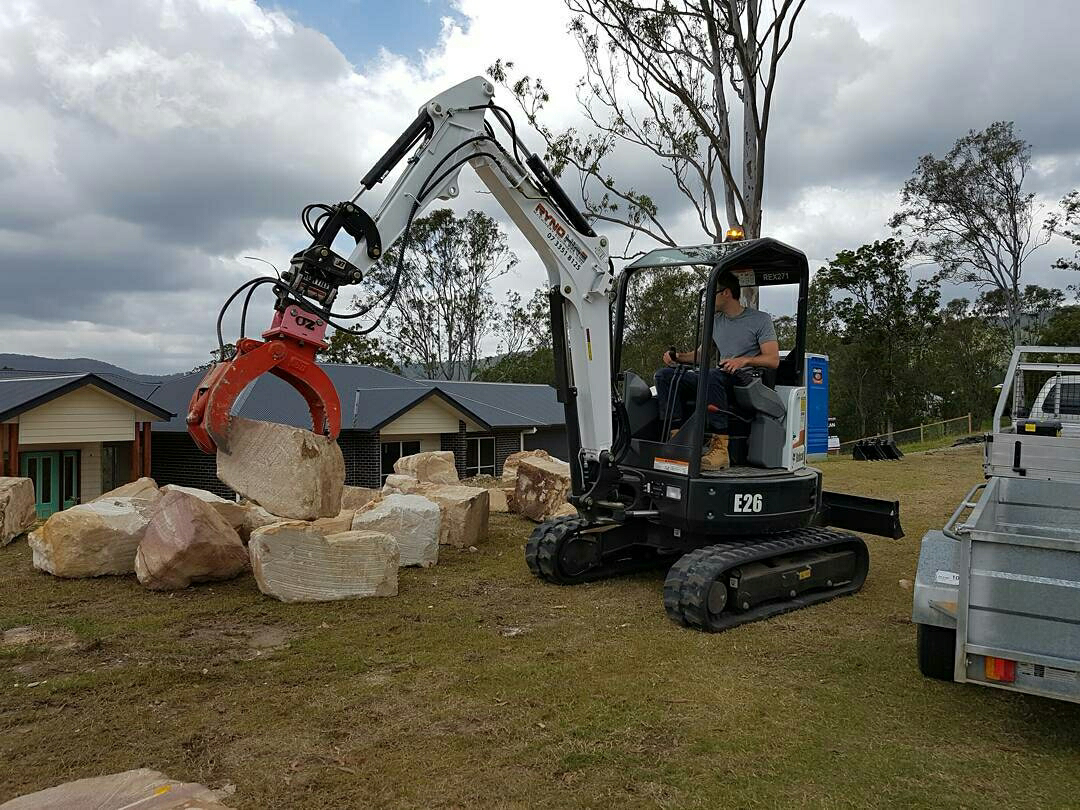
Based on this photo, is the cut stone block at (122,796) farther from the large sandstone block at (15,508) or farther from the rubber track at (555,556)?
the large sandstone block at (15,508)

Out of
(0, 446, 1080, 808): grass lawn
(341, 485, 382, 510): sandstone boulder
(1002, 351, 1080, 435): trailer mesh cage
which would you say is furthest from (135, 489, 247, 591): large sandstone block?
(1002, 351, 1080, 435): trailer mesh cage

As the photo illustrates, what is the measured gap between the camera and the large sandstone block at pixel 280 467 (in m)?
6.06

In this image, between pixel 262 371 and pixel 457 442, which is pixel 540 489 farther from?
pixel 457 442

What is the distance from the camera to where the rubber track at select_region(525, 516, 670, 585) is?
7262mm

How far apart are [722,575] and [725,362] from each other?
1.81 metres

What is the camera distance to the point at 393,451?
26250mm

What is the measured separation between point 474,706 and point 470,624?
1.67m

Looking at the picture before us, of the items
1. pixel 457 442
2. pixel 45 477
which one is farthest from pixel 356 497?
pixel 457 442

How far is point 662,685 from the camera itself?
4824 mm

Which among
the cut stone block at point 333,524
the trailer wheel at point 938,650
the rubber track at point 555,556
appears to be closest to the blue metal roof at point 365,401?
the cut stone block at point 333,524

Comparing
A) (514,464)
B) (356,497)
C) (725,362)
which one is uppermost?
(725,362)

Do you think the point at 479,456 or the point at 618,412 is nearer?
the point at 618,412

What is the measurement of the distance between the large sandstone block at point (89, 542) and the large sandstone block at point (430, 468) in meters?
5.48

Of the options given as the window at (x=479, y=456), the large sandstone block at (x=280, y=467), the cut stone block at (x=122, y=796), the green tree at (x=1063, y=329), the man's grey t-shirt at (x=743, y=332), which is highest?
the green tree at (x=1063, y=329)
